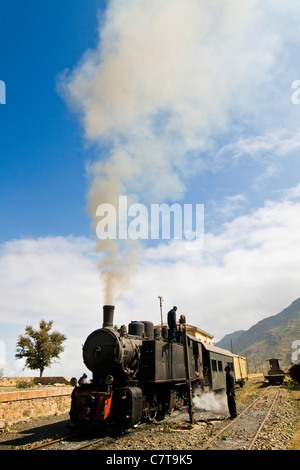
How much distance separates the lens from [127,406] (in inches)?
316

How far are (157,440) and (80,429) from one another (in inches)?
93.6

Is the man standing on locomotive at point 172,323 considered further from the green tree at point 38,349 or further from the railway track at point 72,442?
the green tree at point 38,349

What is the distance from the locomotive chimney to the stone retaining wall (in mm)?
4279

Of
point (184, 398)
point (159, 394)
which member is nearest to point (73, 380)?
point (159, 394)

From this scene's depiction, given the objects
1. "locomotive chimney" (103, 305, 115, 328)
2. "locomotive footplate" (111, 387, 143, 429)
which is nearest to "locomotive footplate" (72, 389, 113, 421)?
"locomotive footplate" (111, 387, 143, 429)

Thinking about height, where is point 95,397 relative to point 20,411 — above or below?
above

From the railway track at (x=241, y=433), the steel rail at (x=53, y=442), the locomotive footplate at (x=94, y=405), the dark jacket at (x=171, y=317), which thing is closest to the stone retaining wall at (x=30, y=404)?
the steel rail at (x=53, y=442)

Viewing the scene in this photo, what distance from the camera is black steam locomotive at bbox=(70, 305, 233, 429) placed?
8.04 metres

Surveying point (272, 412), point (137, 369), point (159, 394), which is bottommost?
point (272, 412)

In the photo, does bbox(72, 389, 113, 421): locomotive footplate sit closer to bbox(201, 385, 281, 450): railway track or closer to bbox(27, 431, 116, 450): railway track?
bbox(27, 431, 116, 450): railway track

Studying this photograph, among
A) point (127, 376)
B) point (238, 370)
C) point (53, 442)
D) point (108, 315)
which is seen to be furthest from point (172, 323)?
point (238, 370)

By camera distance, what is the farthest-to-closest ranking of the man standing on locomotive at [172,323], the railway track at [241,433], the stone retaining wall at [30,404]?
the man standing on locomotive at [172,323]
the stone retaining wall at [30,404]
the railway track at [241,433]

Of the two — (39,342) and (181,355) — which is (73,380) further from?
(39,342)

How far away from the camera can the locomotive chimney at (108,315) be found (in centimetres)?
967
